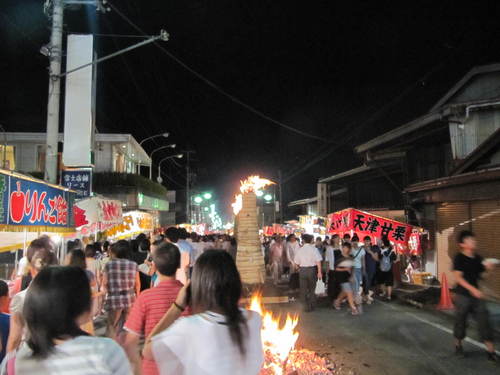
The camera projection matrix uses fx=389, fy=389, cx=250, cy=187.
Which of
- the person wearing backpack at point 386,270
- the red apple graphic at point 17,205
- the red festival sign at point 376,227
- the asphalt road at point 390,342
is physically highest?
the red apple graphic at point 17,205

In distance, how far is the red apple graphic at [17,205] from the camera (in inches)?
274

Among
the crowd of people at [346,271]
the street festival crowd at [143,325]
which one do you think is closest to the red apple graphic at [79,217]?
the street festival crowd at [143,325]

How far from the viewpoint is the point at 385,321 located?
357 inches

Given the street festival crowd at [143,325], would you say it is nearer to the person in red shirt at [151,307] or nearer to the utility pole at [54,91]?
the person in red shirt at [151,307]

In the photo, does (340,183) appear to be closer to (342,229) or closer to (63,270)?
(342,229)

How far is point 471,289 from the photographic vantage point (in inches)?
238

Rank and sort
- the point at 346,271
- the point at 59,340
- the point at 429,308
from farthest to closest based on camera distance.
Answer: the point at 429,308
the point at 346,271
the point at 59,340

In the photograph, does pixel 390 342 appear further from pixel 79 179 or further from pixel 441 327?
pixel 79 179

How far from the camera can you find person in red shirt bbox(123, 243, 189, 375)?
316cm

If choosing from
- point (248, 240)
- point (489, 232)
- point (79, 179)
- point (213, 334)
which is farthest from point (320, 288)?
point (213, 334)

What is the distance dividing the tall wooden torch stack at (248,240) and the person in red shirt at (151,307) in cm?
904

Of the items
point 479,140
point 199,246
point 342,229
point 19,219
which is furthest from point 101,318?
point 479,140

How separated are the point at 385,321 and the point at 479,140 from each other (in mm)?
6997

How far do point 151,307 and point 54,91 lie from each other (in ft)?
29.4
